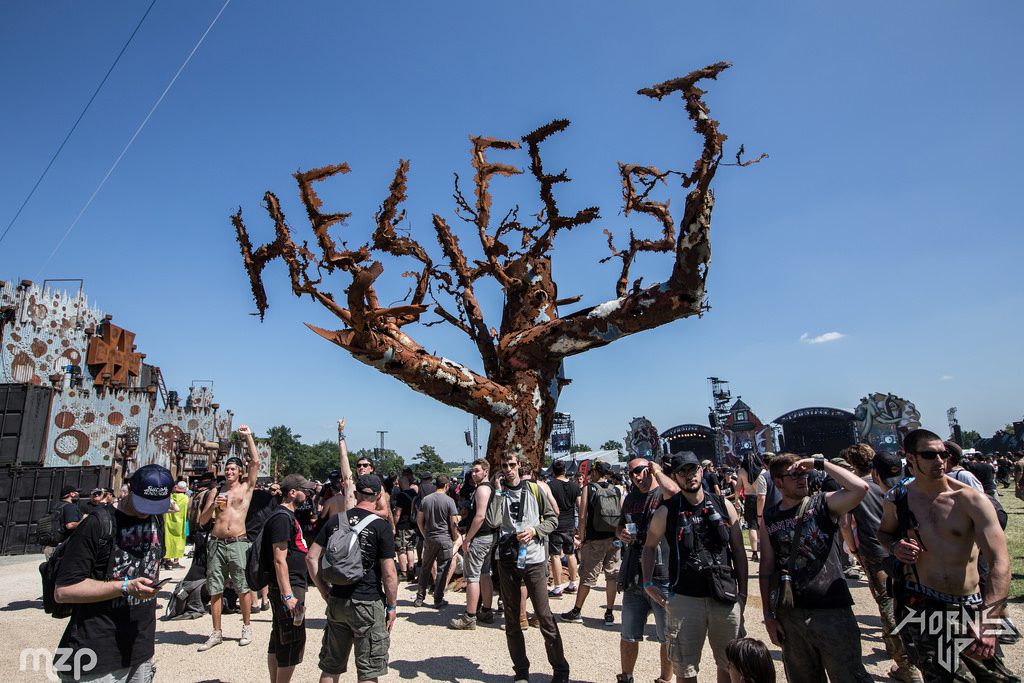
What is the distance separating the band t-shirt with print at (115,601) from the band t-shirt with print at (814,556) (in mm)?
3762

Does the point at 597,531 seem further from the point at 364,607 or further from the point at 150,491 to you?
the point at 150,491

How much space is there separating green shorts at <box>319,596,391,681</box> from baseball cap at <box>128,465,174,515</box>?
1.37m

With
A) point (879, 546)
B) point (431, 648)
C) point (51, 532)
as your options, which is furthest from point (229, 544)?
point (879, 546)

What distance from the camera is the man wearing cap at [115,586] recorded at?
3.00 metres

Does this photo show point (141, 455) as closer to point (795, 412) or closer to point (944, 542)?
point (944, 542)

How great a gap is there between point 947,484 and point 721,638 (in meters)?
1.69

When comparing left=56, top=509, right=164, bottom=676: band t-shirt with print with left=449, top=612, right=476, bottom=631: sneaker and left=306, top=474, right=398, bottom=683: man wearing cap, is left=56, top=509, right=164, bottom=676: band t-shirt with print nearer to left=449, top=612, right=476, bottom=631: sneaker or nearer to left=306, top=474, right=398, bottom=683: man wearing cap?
left=306, top=474, right=398, bottom=683: man wearing cap

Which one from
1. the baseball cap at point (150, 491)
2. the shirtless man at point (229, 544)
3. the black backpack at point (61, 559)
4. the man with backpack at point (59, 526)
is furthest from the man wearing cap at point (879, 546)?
the man with backpack at point (59, 526)

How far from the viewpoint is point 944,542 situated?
3.30 meters

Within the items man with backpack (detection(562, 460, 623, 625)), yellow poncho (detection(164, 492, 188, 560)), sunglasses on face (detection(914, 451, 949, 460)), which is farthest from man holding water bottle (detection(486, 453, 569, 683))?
yellow poncho (detection(164, 492, 188, 560))

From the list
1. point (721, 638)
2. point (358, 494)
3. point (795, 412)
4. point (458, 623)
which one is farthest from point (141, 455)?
point (795, 412)

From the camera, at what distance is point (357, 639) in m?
4.02

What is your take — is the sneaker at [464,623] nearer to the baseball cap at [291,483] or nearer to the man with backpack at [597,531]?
the man with backpack at [597,531]

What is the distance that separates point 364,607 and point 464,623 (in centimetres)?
320
